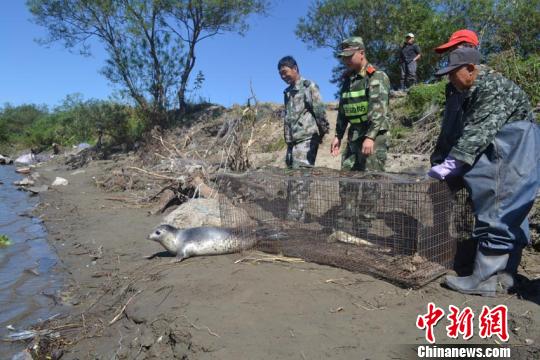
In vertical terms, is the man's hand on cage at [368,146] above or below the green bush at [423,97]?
below

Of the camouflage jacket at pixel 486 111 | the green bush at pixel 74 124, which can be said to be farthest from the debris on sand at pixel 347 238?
the green bush at pixel 74 124

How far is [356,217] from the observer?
4.30 m

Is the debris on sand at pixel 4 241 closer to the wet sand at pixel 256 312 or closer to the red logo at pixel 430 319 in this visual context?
the wet sand at pixel 256 312

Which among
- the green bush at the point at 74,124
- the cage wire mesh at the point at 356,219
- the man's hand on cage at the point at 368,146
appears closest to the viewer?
the cage wire mesh at the point at 356,219

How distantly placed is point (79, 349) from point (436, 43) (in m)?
19.5

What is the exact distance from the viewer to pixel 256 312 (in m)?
3.46

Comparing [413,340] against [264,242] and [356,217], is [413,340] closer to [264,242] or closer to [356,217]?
[356,217]

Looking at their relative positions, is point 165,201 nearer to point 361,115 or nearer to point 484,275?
point 361,115

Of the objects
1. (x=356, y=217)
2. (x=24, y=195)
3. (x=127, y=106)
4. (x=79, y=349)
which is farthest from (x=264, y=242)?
(x=127, y=106)

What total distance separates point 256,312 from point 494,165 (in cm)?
209

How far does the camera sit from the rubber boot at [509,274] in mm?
3555

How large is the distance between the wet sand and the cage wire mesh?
19 cm

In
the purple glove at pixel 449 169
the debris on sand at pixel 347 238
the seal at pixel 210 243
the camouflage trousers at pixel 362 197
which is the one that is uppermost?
the purple glove at pixel 449 169

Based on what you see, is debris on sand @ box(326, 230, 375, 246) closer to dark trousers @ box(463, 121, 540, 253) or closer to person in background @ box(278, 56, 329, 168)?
dark trousers @ box(463, 121, 540, 253)
